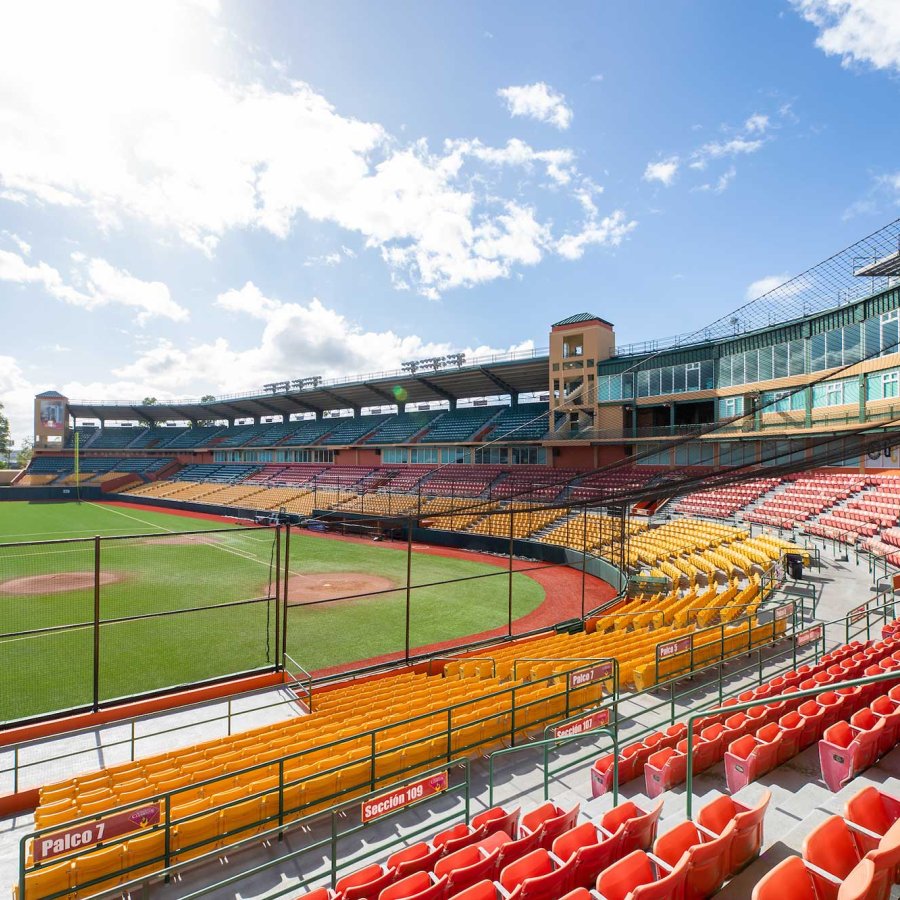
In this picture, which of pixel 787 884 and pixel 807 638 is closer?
pixel 787 884

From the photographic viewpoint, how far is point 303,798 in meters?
7.53

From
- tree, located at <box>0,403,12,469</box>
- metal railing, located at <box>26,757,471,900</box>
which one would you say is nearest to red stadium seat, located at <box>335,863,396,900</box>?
metal railing, located at <box>26,757,471,900</box>

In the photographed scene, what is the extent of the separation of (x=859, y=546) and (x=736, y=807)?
22255 mm

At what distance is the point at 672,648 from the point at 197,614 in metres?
17.7

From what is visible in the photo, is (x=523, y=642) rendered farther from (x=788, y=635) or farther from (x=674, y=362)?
(x=674, y=362)

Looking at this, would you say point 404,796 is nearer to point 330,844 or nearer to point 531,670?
point 330,844

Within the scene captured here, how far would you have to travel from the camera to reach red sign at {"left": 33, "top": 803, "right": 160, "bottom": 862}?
5738 mm

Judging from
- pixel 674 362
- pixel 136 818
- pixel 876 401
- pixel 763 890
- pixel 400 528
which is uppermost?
pixel 674 362

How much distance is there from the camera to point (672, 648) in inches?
459

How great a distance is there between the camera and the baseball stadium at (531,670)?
542cm

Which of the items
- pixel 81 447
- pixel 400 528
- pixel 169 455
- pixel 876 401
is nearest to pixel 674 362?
pixel 876 401

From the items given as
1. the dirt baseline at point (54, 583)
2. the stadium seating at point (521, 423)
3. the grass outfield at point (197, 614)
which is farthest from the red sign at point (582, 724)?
the stadium seating at point (521, 423)

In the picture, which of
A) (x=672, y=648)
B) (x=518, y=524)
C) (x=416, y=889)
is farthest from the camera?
(x=518, y=524)

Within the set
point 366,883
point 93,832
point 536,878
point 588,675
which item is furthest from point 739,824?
point 93,832
